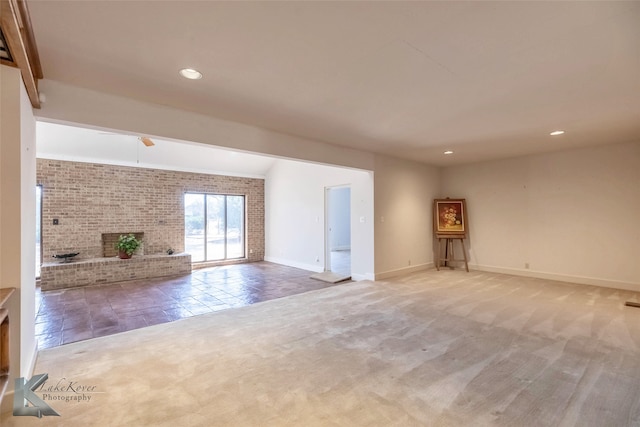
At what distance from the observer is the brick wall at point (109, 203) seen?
19.6 ft

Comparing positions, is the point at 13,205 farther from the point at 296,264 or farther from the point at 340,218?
the point at 340,218

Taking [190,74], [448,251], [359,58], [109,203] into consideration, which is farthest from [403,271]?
[109,203]

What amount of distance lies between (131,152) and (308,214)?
14.0ft

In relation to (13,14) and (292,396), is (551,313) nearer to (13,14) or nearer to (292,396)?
(292,396)

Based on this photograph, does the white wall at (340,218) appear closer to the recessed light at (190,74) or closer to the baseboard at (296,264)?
the baseboard at (296,264)

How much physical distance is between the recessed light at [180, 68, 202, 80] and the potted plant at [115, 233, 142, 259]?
16.6ft

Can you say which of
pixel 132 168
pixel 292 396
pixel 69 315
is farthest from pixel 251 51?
pixel 132 168

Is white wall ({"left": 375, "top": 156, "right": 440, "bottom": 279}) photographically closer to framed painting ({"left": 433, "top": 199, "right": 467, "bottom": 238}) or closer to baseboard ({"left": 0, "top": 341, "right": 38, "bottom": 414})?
framed painting ({"left": 433, "top": 199, "right": 467, "bottom": 238})

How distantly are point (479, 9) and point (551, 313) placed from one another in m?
3.91

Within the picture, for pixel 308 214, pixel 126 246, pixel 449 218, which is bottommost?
pixel 126 246

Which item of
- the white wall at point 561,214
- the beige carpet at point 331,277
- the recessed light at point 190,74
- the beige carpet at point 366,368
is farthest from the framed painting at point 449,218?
the recessed light at point 190,74

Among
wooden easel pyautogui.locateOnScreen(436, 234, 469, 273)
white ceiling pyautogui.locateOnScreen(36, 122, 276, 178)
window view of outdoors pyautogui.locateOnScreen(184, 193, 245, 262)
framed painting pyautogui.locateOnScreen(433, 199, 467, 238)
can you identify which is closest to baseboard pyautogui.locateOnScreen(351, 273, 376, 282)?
wooden easel pyautogui.locateOnScreen(436, 234, 469, 273)

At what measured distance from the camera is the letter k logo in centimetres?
197

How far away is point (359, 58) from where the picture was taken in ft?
7.60
